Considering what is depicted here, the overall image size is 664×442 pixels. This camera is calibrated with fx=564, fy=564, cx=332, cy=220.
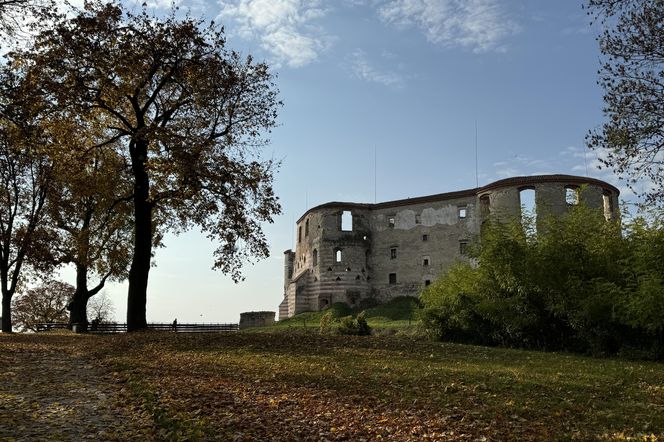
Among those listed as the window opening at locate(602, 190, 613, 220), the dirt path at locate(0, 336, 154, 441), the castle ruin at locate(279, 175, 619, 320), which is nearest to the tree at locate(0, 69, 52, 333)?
the dirt path at locate(0, 336, 154, 441)

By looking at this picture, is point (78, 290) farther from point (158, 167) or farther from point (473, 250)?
point (473, 250)

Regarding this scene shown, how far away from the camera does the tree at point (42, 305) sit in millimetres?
46219

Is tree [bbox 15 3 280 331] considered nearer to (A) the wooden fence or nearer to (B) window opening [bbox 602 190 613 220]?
(A) the wooden fence

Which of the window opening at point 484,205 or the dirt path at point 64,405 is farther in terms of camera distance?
the window opening at point 484,205

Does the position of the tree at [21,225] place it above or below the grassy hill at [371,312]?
above

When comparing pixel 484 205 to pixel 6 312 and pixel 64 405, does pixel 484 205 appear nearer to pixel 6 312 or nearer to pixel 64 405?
pixel 6 312

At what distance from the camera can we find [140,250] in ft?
68.0

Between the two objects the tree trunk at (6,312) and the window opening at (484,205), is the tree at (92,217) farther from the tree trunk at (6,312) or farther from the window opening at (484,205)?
the window opening at (484,205)

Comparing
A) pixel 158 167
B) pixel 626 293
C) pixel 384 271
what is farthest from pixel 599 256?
pixel 384 271

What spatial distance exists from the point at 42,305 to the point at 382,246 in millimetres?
29255

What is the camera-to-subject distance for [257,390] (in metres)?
9.51

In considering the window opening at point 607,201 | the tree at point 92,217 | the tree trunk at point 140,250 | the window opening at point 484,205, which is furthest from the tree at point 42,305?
the window opening at point 607,201

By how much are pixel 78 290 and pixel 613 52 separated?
2814 centimetres

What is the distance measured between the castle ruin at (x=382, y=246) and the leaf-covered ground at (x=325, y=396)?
31841 mm
